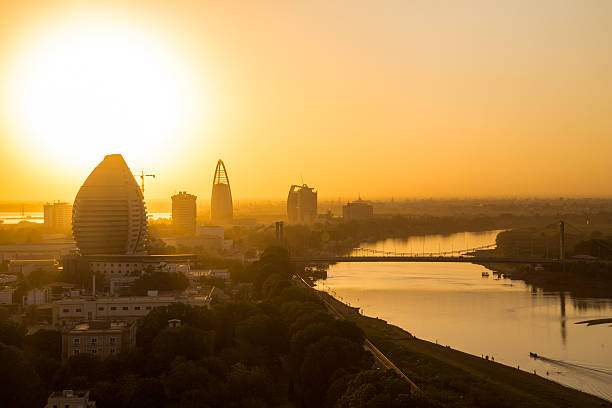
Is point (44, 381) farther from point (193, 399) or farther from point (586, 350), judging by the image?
point (586, 350)

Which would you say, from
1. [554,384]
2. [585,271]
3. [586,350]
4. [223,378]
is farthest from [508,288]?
[223,378]

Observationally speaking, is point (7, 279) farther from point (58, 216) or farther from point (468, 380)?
point (58, 216)

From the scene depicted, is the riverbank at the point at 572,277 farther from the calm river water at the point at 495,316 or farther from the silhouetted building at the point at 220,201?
the silhouetted building at the point at 220,201

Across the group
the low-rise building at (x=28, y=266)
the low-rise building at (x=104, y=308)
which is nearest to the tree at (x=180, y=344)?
the low-rise building at (x=104, y=308)

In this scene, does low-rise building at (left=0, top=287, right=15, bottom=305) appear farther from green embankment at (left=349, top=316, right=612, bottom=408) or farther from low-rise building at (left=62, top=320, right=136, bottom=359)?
green embankment at (left=349, top=316, right=612, bottom=408)

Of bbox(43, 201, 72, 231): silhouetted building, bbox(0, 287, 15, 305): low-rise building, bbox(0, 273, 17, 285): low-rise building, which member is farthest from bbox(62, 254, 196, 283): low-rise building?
bbox(43, 201, 72, 231): silhouetted building

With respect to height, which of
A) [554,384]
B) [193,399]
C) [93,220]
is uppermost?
[93,220]
